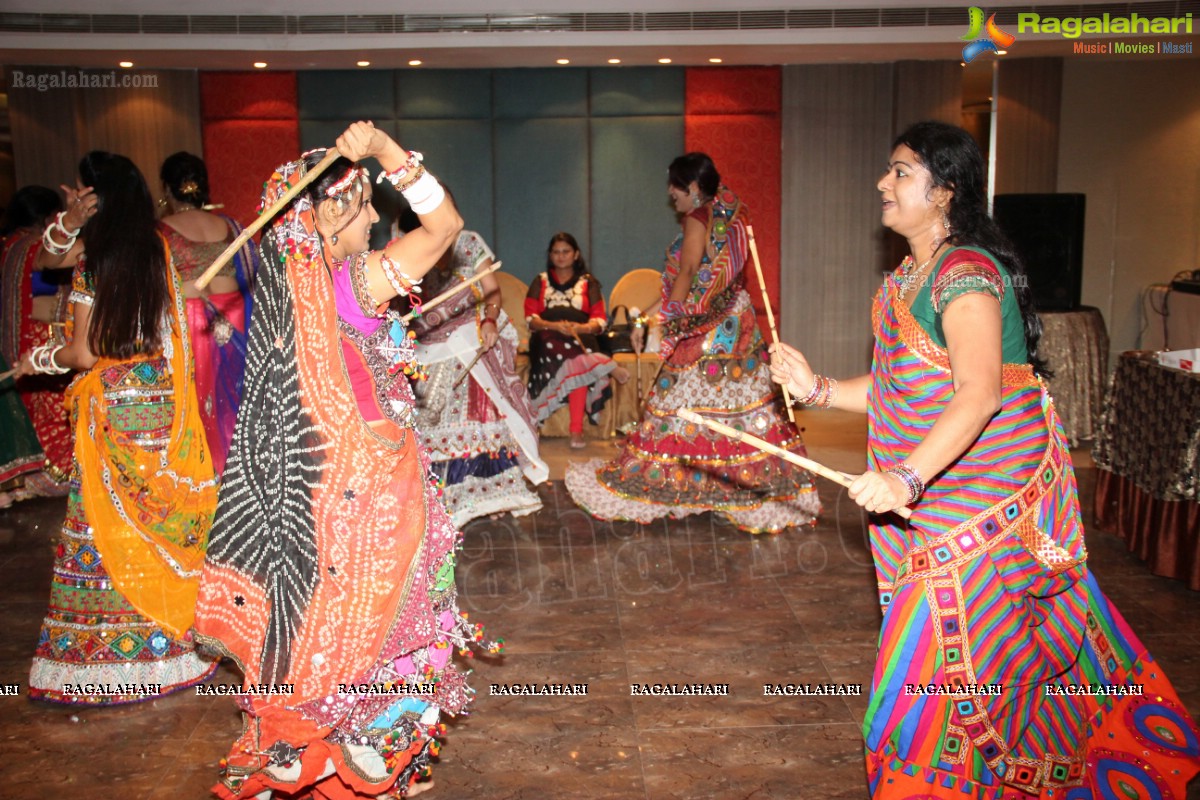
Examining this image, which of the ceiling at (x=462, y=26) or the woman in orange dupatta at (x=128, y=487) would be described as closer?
the woman in orange dupatta at (x=128, y=487)

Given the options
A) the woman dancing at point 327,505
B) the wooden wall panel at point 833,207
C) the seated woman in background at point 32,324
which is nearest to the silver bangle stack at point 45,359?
the woman dancing at point 327,505

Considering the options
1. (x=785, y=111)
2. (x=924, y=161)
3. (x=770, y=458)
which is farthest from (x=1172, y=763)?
(x=785, y=111)

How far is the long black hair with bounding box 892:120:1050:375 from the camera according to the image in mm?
2148

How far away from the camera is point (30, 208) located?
554cm

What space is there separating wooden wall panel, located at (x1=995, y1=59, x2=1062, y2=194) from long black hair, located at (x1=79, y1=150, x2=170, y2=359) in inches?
255

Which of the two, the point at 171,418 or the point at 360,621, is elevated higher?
the point at 171,418

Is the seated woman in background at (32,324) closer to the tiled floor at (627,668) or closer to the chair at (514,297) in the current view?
the tiled floor at (627,668)

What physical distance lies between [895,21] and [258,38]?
12.8ft

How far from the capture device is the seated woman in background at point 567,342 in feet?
22.3

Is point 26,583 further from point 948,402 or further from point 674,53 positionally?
point 674,53

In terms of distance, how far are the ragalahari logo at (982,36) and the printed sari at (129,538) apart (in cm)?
520

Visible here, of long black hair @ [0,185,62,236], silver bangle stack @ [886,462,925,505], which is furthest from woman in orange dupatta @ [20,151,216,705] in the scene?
long black hair @ [0,185,62,236]

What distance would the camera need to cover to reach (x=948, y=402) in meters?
2.06

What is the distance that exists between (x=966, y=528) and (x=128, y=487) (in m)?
2.41
